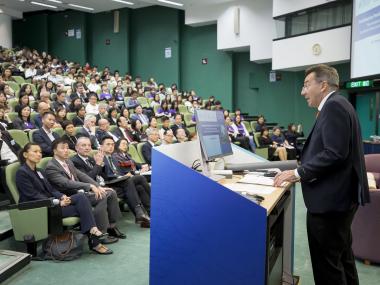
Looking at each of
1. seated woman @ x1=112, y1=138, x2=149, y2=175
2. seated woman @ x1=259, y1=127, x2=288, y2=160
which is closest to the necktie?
seated woman @ x1=112, y1=138, x2=149, y2=175

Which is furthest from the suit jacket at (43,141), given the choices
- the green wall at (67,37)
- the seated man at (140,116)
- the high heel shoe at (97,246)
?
the green wall at (67,37)

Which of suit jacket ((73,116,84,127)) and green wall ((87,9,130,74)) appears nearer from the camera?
suit jacket ((73,116,84,127))

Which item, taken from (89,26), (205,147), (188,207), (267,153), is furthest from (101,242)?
(89,26)

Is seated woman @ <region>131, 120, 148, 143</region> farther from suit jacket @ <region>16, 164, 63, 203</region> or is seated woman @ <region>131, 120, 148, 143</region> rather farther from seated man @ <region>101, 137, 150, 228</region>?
suit jacket @ <region>16, 164, 63, 203</region>

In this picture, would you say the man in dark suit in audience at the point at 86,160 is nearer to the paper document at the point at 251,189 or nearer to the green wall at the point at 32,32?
the paper document at the point at 251,189

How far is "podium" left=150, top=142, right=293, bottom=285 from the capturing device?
1534 millimetres

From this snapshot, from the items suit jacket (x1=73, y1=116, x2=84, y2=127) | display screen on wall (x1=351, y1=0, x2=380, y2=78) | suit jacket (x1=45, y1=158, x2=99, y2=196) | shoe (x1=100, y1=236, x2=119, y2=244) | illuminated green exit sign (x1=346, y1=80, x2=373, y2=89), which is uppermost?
display screen on wall (x1=351, y1=0, x2=380, y2=78)

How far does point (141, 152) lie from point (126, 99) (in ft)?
13.8

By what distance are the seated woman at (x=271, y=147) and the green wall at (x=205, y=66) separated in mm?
4456

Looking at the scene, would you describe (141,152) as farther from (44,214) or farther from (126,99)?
(126,99)

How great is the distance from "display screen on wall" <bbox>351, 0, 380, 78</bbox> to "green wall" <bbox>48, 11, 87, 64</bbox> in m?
10.8

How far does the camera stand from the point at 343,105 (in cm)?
169

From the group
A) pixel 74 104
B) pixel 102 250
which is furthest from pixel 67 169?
pixel 74 104

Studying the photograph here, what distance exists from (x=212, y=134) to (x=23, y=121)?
378 centimetres
